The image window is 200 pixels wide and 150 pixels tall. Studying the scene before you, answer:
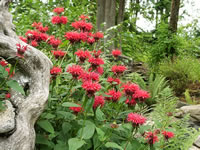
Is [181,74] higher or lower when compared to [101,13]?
lower

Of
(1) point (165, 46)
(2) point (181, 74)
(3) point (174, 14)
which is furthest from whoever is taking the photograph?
(3) point (174, 14)

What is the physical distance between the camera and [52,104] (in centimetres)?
179

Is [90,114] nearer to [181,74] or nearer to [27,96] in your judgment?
[27,96]

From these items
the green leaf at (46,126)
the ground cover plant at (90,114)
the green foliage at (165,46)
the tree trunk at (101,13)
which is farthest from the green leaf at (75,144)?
the green foliage at (165,46)

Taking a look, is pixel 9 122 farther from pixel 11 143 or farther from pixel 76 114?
pixel 76 114

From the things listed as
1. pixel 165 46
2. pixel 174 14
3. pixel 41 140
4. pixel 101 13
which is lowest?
pixel 41 140

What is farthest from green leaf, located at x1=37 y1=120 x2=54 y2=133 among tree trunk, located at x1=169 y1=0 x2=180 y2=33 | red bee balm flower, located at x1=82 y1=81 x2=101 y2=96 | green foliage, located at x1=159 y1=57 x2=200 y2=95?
tree trunk, located at x1=169 y1=0 x2=180 y2=33

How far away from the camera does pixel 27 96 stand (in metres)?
1.46

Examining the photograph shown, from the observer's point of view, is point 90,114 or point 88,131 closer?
point 88,131

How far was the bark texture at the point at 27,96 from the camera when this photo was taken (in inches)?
50.0

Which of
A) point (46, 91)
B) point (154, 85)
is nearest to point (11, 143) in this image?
point (46, 91)

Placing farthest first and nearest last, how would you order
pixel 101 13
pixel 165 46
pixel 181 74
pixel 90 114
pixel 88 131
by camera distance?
pixel 165 46 → pixel 101 13 → pixel 181 74 → pixel 90 114 → pixel 88 131

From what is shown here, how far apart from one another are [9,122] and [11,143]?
0.11 meters

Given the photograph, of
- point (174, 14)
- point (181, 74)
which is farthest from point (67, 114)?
point (174, 14)
